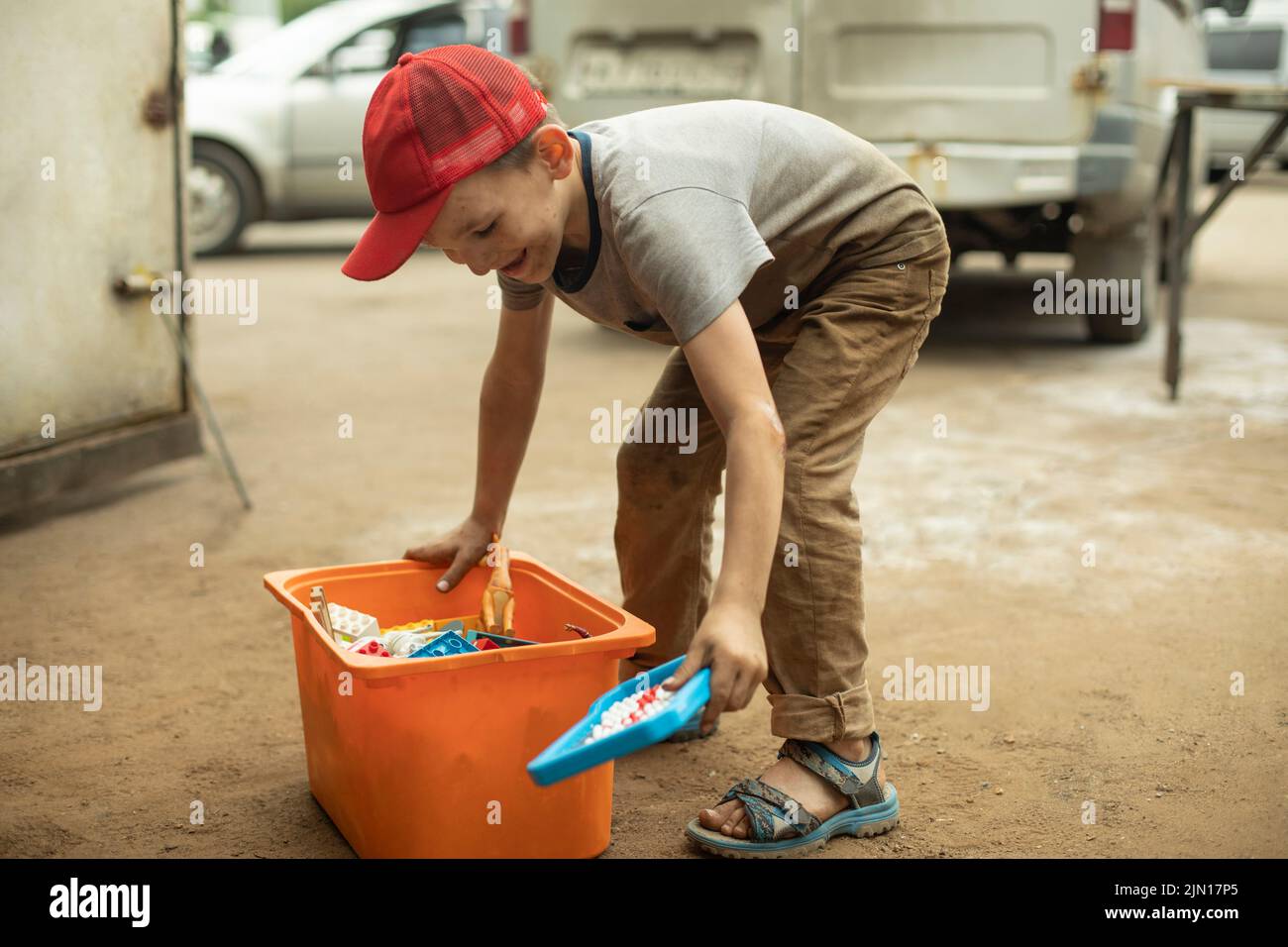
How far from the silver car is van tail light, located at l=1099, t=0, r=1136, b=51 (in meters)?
4.78

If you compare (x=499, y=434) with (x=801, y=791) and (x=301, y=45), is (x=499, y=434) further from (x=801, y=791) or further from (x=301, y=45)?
(x=301, y=45)

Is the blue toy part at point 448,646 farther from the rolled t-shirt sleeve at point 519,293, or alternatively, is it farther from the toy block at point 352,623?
the rolled t-shirt sleeve at point 519,293

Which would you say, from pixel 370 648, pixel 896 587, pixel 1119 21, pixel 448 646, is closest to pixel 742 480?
pixel 448 646

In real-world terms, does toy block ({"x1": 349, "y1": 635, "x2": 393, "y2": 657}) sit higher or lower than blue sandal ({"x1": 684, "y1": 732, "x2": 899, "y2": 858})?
higher

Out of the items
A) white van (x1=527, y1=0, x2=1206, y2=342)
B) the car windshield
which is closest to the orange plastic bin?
white van (x1=527, y1=0, x2=1206, y2=342)

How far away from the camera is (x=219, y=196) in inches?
376

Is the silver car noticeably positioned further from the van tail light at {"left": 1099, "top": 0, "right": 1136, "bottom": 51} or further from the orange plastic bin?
the orange plastic bin

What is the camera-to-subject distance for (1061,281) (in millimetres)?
8562

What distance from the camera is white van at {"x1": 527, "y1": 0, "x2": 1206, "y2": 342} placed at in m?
5.63

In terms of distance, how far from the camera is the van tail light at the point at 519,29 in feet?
21.3

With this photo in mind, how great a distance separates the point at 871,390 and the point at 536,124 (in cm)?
68
